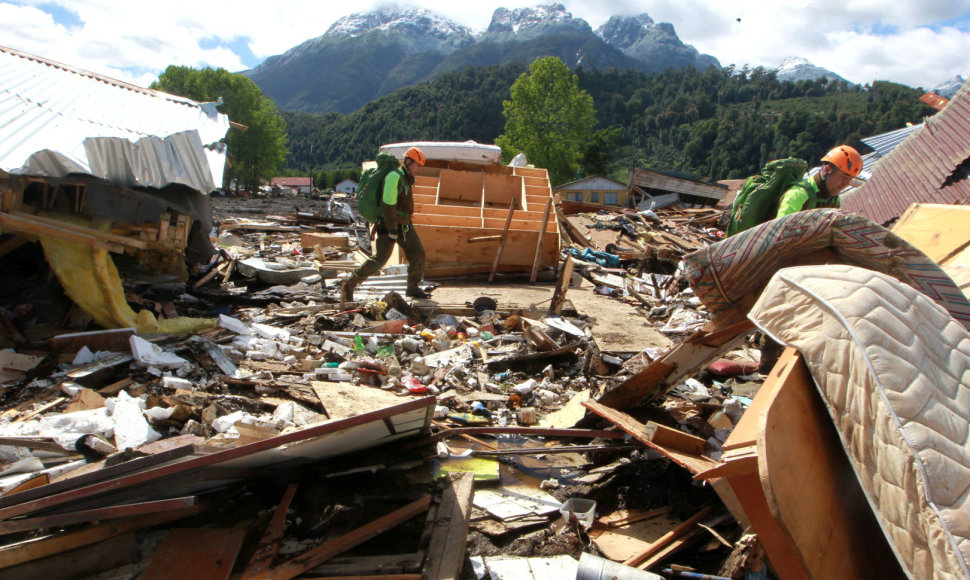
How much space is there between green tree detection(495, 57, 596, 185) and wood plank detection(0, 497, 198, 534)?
42.2 meters

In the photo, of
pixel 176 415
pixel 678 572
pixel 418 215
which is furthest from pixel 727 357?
pixel 418 215

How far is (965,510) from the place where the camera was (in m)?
1.48

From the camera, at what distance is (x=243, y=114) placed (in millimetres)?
50625

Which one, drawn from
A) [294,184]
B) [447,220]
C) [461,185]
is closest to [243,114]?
[294,184]

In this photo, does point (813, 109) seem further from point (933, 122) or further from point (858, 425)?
point (858, 425)

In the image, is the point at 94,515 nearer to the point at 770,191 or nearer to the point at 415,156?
the point at 770,191

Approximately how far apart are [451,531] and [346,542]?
49 cm

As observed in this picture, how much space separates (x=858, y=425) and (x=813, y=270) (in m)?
0.65

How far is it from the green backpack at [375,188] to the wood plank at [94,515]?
14.5 ft

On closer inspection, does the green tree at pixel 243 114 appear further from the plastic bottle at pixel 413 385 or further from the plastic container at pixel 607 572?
the plastic container at pixel 607 572

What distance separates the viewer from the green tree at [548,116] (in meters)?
42.9

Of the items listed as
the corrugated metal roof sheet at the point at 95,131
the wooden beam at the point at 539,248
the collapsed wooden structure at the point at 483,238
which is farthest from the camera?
the collapsed wooden structure at the point at 483,238

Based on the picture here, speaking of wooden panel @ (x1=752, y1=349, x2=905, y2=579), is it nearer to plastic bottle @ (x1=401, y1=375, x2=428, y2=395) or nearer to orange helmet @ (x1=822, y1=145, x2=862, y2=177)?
orange helmet @ (x1=822, y1=145, x2=862, y2=177)

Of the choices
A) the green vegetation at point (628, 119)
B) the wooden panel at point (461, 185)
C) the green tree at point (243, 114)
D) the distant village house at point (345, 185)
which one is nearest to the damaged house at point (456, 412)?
the wooden panel at point (461, 185)
